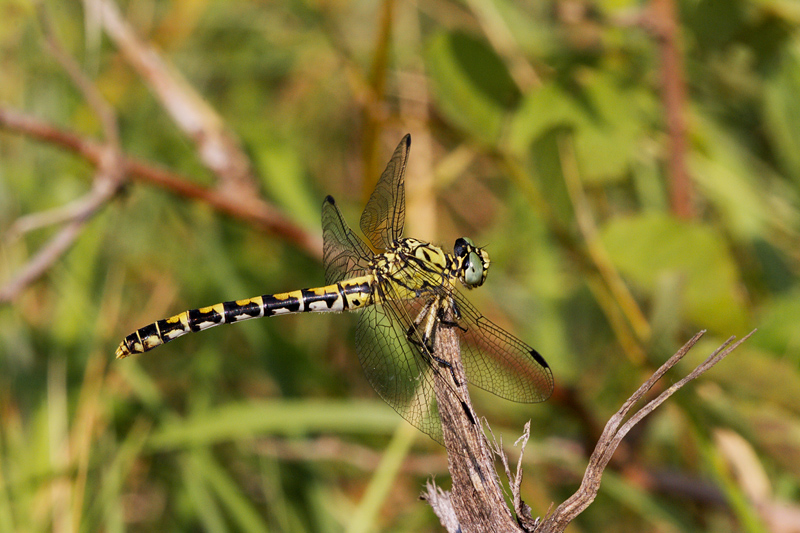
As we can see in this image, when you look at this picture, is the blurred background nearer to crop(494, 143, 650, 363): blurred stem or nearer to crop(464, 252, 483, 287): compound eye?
crop(494, 143, 650, 363): blurred stem

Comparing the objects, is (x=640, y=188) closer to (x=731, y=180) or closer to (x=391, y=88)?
(x=731, y=180)

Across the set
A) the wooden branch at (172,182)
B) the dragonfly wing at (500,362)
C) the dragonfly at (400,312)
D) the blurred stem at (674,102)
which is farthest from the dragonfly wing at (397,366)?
the blurred stem at (674,102)

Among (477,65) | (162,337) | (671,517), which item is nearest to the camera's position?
(162,337)

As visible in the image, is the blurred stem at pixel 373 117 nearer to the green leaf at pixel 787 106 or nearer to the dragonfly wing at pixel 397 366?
the dragonfly wing at pixel 397 366

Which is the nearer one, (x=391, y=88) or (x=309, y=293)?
(x=309, y=293)

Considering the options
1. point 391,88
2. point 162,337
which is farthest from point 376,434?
point 391,88

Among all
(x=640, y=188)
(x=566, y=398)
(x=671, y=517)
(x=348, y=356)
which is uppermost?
(x=348, y=356)
